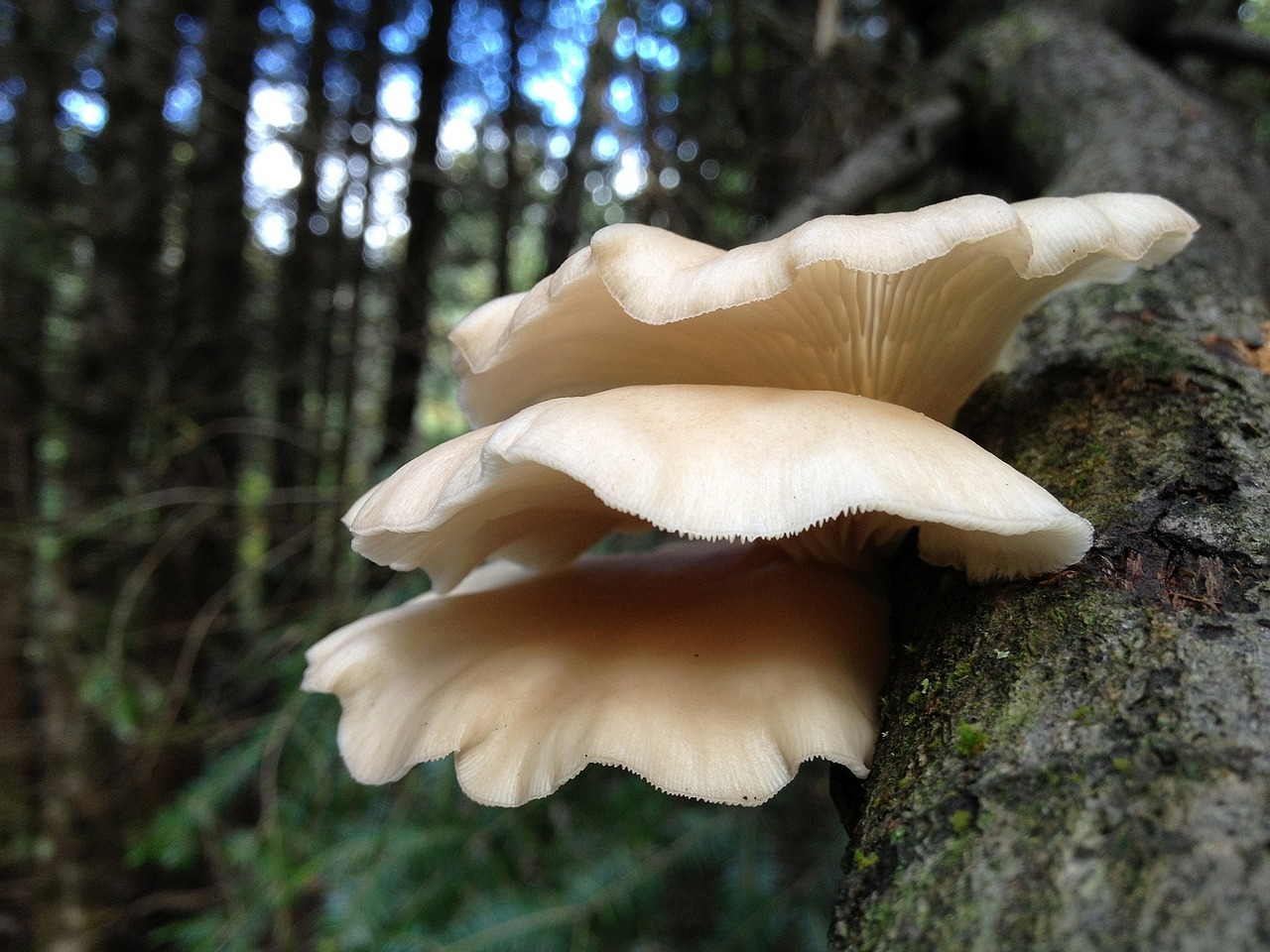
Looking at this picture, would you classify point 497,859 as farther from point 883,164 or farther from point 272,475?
point 272,475

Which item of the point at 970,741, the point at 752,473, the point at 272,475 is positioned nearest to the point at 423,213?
the point at 272,475

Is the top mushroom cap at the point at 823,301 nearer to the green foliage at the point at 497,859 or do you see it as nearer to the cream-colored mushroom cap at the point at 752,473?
the cream-colored mushroom cap at the point at 752,473

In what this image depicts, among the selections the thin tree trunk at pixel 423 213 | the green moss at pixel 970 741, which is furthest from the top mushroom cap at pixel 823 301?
the thin tree trunk at pixel 423 213

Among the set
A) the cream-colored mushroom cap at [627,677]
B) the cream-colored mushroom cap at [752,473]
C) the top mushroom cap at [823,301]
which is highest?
the top mushroom cap at [823,301]

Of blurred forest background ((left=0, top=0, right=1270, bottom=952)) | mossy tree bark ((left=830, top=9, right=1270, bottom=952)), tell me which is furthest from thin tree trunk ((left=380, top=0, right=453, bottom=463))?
mossy tree bark ((left=830, top=9, right=1270, bottom=952))

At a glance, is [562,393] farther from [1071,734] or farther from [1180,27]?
[1180,27]

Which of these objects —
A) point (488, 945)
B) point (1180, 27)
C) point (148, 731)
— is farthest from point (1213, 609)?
point (148, 731)
